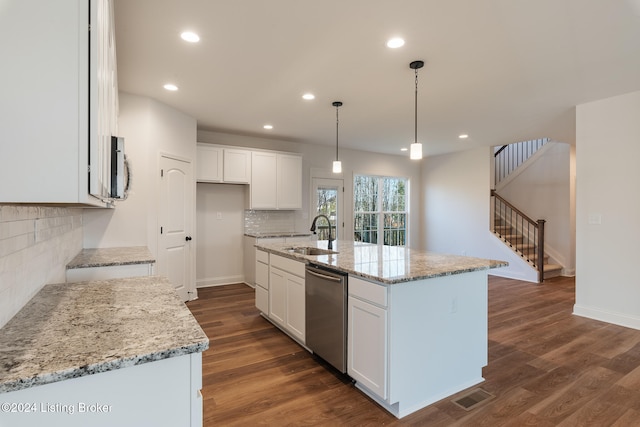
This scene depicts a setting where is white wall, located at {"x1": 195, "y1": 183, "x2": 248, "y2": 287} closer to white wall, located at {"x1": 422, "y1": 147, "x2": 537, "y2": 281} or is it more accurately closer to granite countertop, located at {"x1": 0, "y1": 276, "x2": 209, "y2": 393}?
granite countertop, located at {"x1": 0, "y1": 276, "x2": 209, "y2": 393}

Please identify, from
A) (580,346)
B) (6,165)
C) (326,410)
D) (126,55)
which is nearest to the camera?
(6,165)

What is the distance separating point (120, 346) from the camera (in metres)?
0.99

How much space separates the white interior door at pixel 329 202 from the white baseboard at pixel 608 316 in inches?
155

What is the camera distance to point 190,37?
7.96ft

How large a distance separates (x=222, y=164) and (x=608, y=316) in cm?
540

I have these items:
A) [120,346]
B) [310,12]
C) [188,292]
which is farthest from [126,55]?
[188,292]

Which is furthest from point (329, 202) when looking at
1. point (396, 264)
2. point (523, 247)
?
point (396, 264)

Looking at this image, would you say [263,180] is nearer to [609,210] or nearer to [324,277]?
[324,277]

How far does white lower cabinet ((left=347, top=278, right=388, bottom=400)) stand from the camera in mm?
2008

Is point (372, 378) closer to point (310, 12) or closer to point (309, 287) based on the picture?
point (309, 287)

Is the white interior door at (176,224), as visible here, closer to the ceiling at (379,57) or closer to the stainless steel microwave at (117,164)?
the ceiling at (379,57)

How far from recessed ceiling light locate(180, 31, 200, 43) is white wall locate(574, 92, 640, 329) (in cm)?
431

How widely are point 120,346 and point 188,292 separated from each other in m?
3.76

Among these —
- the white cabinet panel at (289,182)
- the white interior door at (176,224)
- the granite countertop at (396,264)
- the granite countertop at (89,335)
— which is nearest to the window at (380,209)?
the white cabinet panel at (289,182)
